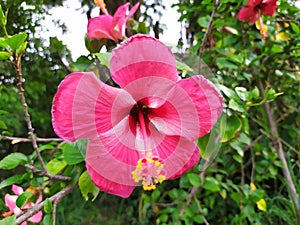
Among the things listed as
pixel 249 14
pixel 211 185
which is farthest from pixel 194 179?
pixel 249 14

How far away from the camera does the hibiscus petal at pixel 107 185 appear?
523mm

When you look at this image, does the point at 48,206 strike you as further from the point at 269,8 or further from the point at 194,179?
the point at 269,8

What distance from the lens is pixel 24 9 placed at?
2.37 ft

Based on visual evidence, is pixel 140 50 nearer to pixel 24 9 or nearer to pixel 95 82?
pixel 95 82

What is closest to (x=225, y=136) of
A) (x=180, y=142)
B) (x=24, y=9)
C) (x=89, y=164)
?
(x=180, y=142)

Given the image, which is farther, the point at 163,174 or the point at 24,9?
the point at 24,9

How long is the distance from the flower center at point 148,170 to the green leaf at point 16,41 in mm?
246

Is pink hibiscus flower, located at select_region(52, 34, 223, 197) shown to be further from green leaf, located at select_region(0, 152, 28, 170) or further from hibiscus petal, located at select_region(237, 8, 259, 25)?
hibiscus petal, located at select_region(237, 8, 259, 25)

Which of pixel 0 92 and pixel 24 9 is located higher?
pixel 24 9

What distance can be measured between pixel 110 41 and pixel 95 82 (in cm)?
30

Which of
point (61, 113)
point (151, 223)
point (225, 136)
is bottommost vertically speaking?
point (151, 223)

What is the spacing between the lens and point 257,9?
36.0 inches

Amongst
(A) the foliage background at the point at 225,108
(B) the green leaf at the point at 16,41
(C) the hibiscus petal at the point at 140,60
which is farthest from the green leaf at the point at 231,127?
(B) the green leaf at the point at 16,41

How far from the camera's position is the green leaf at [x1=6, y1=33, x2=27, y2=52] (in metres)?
0.51
